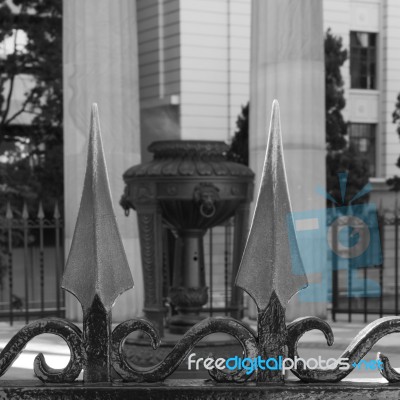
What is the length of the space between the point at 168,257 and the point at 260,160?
3091 millimetres

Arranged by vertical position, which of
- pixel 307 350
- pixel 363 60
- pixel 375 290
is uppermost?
pixel 363 60

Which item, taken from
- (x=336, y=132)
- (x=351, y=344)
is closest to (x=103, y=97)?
(x=351, y=344)

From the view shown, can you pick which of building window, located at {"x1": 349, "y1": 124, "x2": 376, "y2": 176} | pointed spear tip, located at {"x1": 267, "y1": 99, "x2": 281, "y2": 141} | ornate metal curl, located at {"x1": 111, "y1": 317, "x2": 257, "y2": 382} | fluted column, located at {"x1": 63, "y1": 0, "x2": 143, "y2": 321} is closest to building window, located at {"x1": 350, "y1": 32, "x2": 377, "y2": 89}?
building window, located at {"x1": 349, "y1": 124, "x2": 376, "y2": 176}

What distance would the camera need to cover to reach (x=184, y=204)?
7.68 metres

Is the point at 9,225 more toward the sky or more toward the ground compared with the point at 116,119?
more toward the ground

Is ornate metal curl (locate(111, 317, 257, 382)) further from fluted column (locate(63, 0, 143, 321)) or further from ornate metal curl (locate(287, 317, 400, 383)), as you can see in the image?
fluted column (locate(63, 0, 143, 321))

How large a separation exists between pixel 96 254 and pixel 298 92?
10.9 meters

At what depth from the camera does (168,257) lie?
10164 millimetres

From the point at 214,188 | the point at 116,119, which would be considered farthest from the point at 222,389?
the point at 116,119

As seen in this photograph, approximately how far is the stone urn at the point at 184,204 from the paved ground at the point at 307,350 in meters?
1.02

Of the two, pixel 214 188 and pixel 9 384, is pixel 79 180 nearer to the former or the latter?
pixel 214 188

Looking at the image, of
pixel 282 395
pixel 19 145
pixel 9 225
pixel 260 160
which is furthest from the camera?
pixel 19 145

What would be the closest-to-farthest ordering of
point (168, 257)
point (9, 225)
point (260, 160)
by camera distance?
point (168, 257)
point (9, 225)
point (260, 160)

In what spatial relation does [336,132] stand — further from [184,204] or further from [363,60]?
[184,204]
